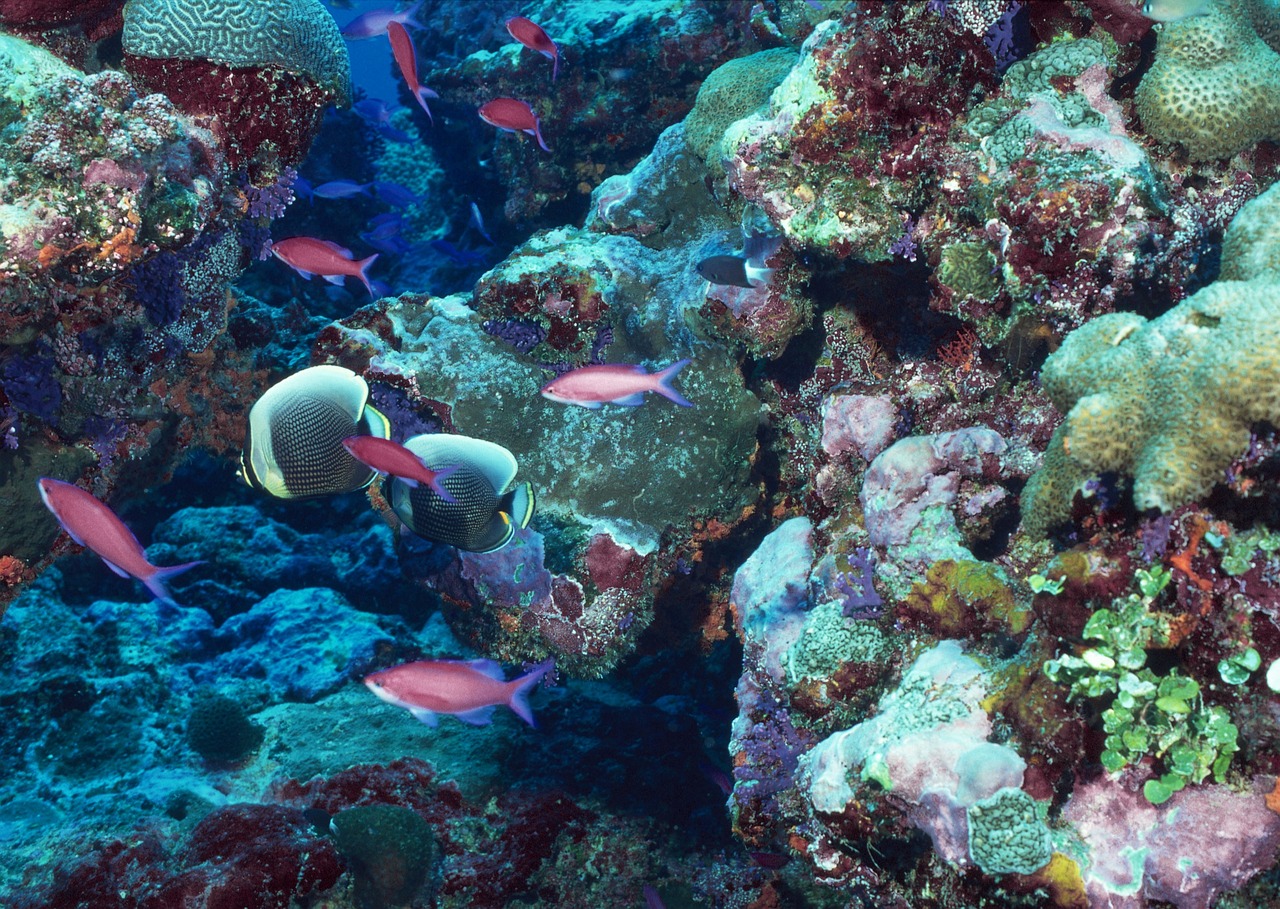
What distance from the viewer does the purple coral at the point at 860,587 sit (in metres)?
3.54

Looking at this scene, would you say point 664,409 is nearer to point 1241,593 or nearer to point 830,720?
point 830,720

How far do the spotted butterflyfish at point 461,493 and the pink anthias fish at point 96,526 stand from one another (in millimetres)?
1031

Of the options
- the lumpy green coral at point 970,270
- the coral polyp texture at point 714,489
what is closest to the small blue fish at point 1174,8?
the coral polyp texture at point 714,489

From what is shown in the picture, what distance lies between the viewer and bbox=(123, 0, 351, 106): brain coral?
179 inches

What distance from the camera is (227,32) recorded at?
15.1ft

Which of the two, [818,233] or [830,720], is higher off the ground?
[818,233]

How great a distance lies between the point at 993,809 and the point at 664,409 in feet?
12.1

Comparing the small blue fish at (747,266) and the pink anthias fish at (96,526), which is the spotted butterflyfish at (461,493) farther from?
the small blue fish at (747,266)

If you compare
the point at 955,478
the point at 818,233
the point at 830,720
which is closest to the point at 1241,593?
the point at 955,478

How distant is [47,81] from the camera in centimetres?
378

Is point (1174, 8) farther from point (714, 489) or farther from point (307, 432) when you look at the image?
point (307, 432)

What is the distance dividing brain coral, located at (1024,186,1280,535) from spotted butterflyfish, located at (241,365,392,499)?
9.39ft

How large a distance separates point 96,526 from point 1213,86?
223 inches

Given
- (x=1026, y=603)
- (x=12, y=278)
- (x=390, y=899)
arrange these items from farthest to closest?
(x=390, y=899) < (x=12, y=278) < (x=1026, y=603)
